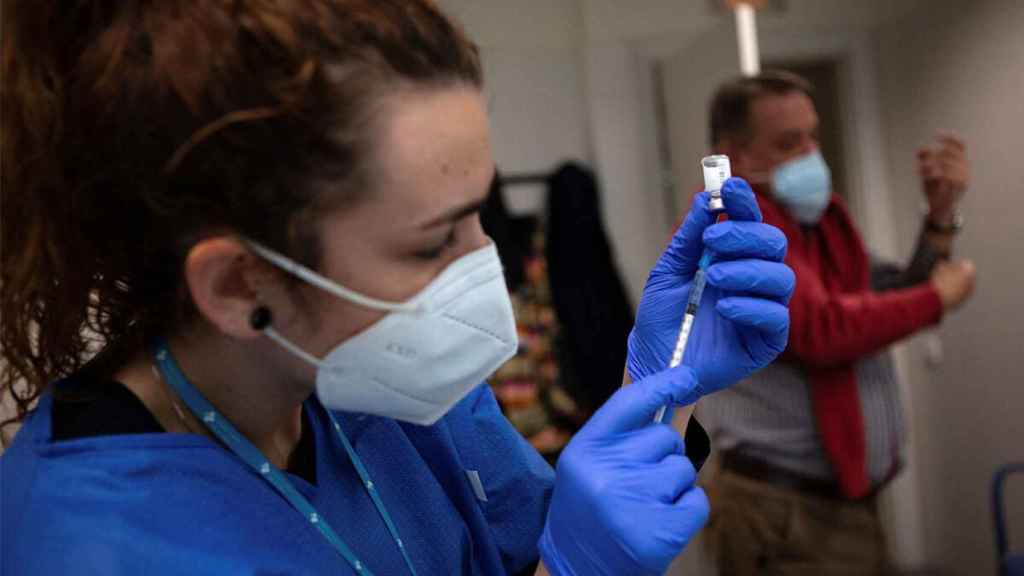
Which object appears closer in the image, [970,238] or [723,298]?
[723,298]

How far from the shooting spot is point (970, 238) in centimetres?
226

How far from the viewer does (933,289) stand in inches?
62.5

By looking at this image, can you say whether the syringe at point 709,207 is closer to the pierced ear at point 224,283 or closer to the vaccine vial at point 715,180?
the vaccine vial at point 715,180

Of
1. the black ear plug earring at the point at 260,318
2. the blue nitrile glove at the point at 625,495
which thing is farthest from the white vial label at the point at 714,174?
the black ear plug earring at the point at 260,318

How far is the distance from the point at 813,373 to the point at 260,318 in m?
1.26

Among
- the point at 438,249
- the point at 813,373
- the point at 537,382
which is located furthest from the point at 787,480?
the point at 438,249

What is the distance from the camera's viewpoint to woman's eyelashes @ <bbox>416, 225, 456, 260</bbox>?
2.20 feet

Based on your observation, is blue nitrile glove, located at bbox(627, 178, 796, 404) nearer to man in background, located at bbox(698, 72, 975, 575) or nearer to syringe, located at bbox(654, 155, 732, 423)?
syringe, located at bbox(654, 155, 732, 423)

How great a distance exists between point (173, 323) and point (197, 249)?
136 mm

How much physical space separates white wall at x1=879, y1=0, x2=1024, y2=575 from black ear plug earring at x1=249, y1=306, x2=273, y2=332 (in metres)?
2.07

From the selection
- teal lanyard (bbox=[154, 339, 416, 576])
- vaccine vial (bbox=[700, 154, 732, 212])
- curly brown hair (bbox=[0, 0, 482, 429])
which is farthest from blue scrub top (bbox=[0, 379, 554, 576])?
vaccine vial (bbox=[700, 154, 732, 212])

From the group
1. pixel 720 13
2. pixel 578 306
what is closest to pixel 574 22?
pixel 720 13

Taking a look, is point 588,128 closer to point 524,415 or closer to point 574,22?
point 574,22

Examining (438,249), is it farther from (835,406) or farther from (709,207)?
(835,406)
